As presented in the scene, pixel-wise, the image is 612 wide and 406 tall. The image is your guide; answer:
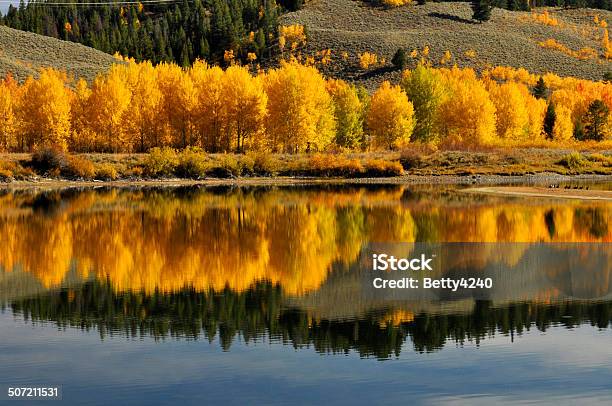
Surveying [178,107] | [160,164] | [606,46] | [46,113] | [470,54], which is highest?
[606,46]

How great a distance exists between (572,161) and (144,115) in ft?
129

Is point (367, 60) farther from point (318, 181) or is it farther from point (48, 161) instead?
point (48, 161)

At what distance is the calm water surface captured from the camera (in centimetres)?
1348

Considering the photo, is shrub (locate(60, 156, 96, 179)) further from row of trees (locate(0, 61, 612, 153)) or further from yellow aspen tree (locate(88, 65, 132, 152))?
yellow aspen tree (locate(88, 65, 132, 152))

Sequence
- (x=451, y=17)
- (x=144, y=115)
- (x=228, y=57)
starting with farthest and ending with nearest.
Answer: (x=451, y=17) < (x=228, y=57) < (x=144, y=115)

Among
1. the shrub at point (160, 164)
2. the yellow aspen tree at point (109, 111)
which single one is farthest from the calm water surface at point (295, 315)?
the yellow aspen tree at point (109, 111)

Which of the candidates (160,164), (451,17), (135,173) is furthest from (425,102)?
(451,17)

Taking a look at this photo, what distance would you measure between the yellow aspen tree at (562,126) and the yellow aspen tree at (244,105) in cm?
4300

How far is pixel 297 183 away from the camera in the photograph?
211ft

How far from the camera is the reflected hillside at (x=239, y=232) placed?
2312cm

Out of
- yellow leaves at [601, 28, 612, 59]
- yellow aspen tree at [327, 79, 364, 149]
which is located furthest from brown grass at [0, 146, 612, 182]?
yellow leaves at [601, 28, 612, 59]

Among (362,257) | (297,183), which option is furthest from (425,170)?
(362,257)

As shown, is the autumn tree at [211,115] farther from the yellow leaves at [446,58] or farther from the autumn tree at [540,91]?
the yellow leaves at [446,58]

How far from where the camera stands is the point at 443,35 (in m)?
167
